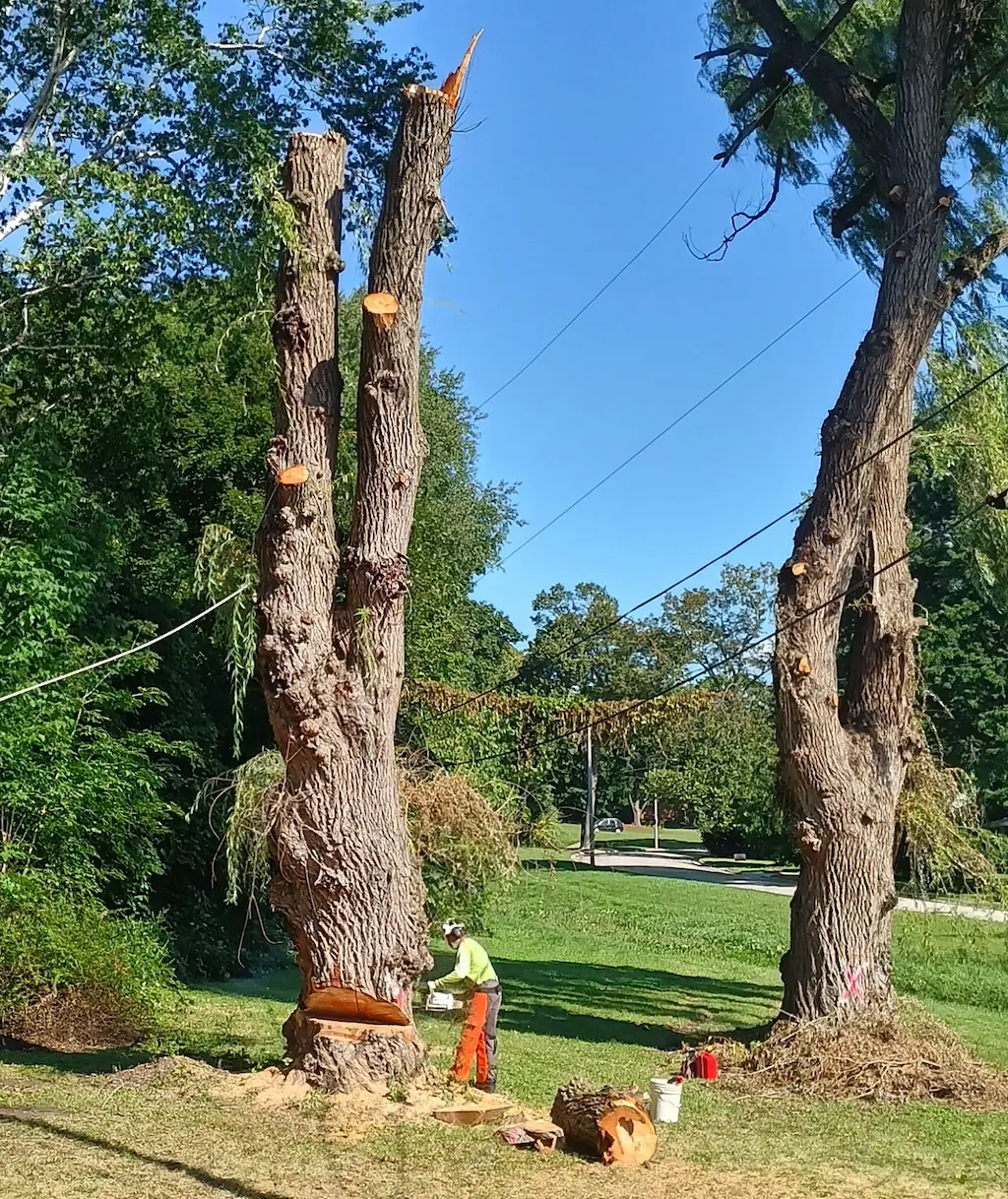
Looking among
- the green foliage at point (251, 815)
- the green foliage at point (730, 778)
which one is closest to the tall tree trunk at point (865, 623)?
the green foliage at point (730, 778)

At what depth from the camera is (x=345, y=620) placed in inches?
391

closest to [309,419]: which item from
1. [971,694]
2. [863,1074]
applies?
[863,1074]

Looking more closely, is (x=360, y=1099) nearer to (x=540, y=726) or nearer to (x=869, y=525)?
(x=869, y=525)

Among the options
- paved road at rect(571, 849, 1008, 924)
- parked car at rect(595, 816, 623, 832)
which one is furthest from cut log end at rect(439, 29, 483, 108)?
parked car at rect(595, 816, 623, 832)

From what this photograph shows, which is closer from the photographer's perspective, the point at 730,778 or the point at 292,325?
the point at 292,325

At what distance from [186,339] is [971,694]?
28.8m

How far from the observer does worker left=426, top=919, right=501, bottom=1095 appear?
9.93m

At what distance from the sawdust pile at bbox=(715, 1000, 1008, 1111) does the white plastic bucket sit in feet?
7.55

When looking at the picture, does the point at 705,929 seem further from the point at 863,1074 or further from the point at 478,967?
the point at 478,967

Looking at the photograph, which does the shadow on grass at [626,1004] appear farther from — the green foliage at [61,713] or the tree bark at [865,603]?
the green foliage at [61,713]

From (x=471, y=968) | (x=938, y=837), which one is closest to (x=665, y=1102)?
(x=471, y=968)

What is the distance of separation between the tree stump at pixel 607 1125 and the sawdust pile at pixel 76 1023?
5.58m

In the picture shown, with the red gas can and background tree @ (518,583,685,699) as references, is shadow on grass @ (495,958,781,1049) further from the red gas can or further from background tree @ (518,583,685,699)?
background tree @ (518,583,685,699)

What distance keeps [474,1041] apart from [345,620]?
338cm
